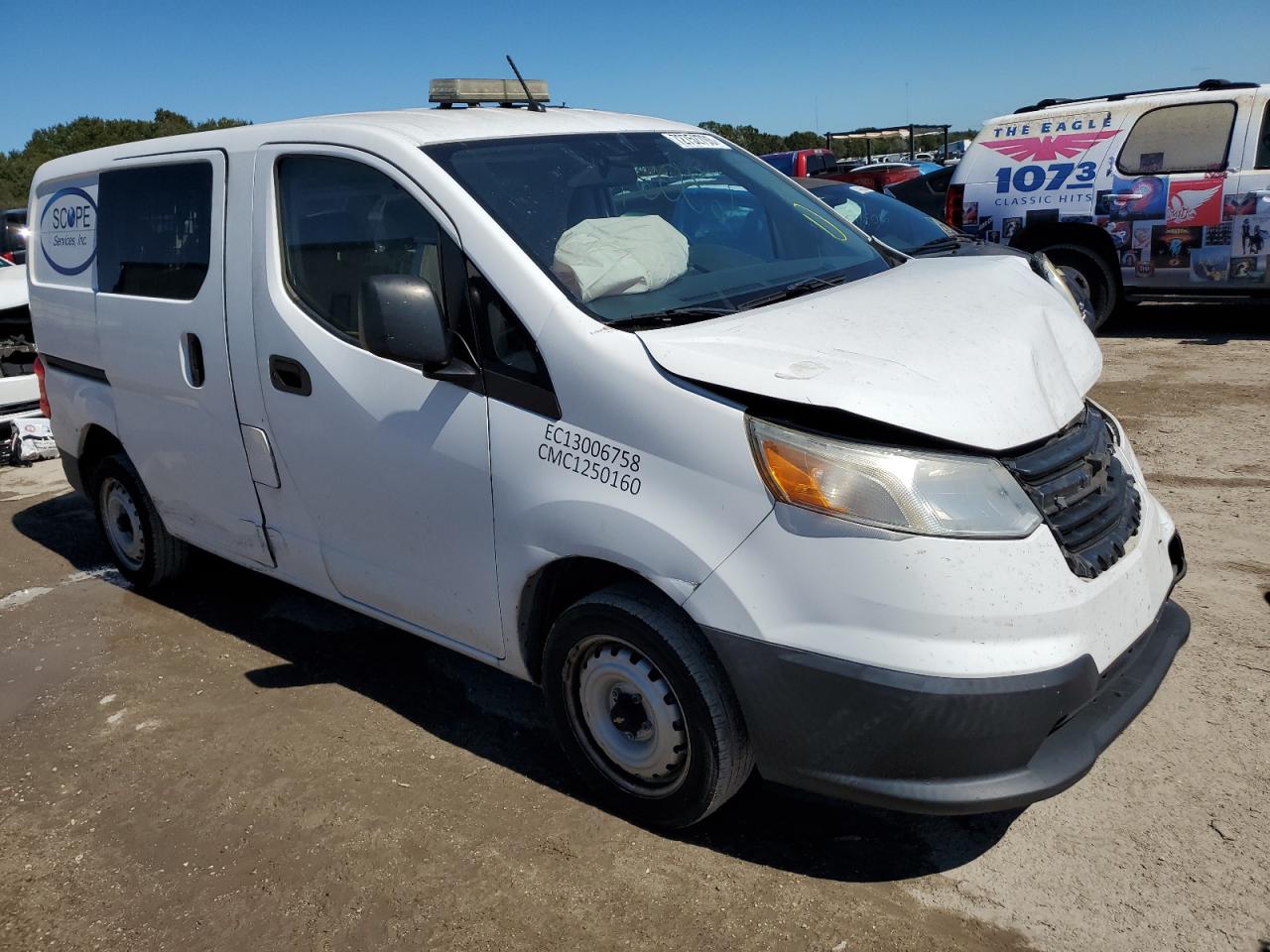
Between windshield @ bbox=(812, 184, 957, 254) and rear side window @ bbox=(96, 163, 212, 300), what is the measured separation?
14.2 ft

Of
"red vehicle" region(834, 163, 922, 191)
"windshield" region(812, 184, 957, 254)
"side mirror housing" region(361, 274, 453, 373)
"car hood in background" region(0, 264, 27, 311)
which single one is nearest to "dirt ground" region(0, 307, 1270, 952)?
"side mirror housing" region(361, 274, 453, 373)

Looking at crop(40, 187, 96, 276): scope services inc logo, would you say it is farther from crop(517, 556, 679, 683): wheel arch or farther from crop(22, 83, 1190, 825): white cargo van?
crop(517, 556, 679, 683): wheel arch

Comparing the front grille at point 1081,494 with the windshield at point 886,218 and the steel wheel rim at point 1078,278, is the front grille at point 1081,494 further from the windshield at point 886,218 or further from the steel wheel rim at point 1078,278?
the steel wheel rim at point 1078,278

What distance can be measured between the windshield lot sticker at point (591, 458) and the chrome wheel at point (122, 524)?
2854 millimetres

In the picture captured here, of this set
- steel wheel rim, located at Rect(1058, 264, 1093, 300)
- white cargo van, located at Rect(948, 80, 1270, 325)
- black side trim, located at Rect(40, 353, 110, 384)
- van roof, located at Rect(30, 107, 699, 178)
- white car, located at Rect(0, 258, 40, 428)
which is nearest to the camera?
van roof, located at Rect(30, 107, 699, 178)


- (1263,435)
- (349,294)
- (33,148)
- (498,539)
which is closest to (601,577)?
(498,539)

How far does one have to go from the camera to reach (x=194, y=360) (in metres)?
3.95

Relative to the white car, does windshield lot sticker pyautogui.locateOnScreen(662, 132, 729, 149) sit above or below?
above

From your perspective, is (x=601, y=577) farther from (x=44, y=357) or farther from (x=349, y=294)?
(x=44, y=357)

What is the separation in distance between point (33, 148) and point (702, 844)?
47106 mm

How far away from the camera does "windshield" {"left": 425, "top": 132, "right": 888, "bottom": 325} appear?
303cm

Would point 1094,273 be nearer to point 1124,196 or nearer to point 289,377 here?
point 1124,196

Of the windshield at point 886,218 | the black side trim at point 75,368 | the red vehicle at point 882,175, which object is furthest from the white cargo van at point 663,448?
the red vehicle at point 882,175

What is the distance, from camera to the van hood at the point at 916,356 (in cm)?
246
